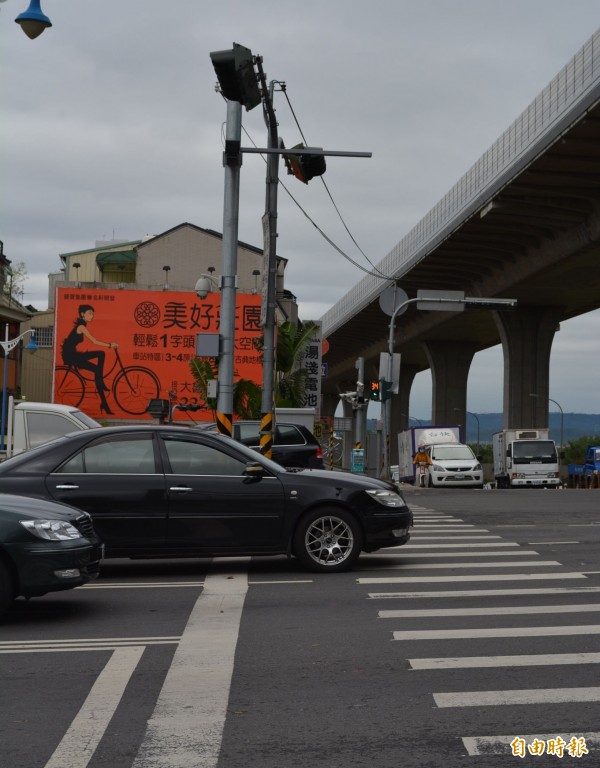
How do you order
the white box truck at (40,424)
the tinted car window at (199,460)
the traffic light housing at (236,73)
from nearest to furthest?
the tinted car window at (199,460) → the traffic light housing at (236,73) → the white box truck at (40,424)

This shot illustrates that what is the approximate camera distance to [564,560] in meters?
13.4

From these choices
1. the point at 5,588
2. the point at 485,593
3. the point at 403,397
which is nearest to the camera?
the point at 5,588

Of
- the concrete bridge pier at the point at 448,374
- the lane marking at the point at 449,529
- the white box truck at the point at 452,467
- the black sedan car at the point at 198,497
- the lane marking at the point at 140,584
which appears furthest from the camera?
the concrete bridge pier at the point at 448,374

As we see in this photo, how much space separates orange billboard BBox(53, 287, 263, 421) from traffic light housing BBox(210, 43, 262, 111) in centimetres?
4222

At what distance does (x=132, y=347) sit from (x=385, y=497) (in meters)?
50.1

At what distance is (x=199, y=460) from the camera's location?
1173 centimetres

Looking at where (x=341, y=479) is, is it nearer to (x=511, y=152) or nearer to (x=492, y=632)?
(x=492, y=632)

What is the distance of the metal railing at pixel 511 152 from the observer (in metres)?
29.2

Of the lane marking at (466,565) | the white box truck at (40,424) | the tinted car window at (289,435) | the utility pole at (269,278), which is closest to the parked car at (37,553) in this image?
the lane marking at (466,565)

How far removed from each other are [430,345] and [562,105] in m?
43.3

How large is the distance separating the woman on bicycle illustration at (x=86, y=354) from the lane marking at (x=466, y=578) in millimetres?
49559

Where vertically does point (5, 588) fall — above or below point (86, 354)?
below

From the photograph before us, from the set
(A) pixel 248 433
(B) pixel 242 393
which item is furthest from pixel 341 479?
(B) pixel 242 393

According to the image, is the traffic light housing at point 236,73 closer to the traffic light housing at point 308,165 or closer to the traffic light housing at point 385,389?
the traffic light housing at point 308,165
